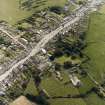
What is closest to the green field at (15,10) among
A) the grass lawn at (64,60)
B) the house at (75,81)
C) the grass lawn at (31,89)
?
the grass lawn at (64,60)

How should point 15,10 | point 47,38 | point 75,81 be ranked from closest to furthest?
point 75,81 < point 47,38 < point 15,10

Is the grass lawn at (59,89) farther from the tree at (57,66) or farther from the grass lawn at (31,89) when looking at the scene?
the tree at (57,66)

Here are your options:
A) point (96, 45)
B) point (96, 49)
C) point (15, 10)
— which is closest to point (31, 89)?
point (96, 49)

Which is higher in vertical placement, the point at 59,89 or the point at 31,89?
the point at 31,89

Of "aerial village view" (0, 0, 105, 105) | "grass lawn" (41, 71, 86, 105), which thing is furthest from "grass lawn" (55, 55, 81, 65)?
"grass lawn" (41, 71, 86, 105)

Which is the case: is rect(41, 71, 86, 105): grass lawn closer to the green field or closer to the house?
the house

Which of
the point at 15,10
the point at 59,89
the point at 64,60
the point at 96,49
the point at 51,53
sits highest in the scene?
the point at 15,10

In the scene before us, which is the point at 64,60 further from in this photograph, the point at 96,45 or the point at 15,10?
the point at 15,10
